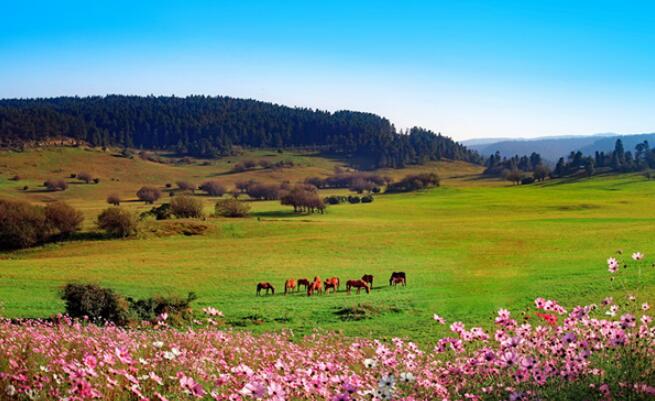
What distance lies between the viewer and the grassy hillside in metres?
24.5

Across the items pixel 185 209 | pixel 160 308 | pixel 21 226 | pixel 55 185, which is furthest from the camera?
pixel 55 185

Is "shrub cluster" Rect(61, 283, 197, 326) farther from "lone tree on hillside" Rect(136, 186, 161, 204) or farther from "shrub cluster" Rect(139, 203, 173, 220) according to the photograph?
"lone tree on hillside" Rect(136, 186, 161, 204)

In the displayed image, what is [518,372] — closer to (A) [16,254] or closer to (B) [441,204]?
(A) [16,254]

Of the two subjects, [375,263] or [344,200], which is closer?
[375,263]

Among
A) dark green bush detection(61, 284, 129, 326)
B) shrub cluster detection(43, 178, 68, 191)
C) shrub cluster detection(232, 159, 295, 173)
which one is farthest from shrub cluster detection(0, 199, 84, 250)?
shrub cluster detection(232, 159, 295, 173)

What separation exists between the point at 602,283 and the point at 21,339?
2534 centimetres

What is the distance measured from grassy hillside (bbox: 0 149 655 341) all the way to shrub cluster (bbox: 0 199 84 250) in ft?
6.59

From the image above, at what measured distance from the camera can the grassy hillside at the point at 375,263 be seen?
80.5ft

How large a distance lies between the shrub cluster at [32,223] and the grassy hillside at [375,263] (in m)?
2.01

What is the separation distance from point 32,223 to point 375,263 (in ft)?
114

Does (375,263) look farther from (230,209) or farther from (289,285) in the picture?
(230,209)

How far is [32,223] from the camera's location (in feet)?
181

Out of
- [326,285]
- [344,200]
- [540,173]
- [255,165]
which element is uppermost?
[255,165]

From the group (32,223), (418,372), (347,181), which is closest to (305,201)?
(32,223)
